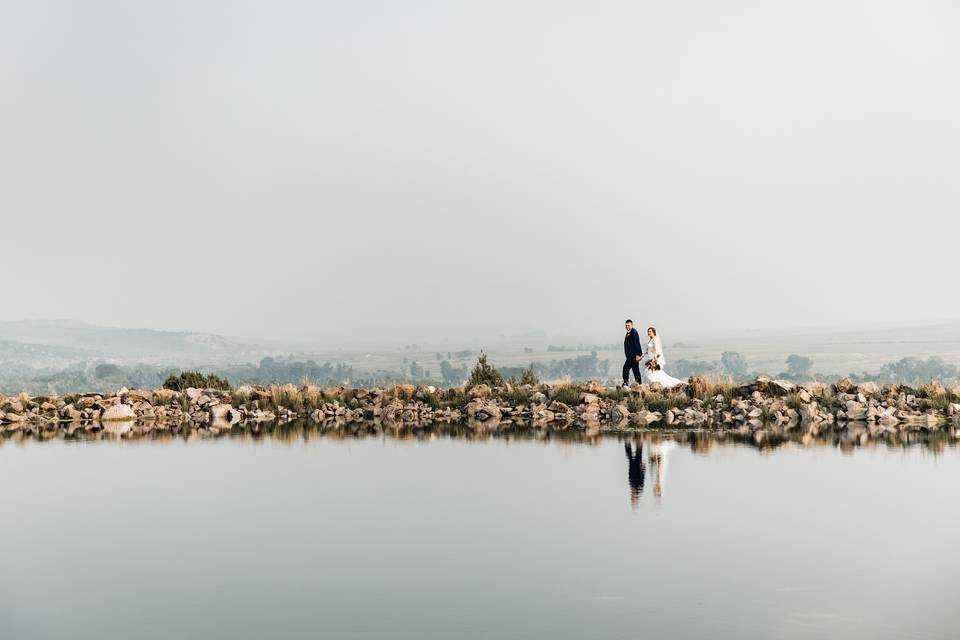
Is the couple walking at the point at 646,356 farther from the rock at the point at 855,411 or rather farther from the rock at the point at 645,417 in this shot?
the rock at the point at 855,411

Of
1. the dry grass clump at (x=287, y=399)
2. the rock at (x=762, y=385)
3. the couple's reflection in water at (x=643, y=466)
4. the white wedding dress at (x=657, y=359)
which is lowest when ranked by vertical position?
the couple's reflection in water at (x=643, y=466)

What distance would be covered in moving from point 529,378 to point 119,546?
25471 millimetres

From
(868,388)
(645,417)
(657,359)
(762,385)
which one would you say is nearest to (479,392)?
(657,359)

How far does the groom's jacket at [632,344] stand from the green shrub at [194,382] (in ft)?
48.2

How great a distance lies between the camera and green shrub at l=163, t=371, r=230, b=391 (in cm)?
3872

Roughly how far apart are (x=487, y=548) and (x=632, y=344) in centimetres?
2059

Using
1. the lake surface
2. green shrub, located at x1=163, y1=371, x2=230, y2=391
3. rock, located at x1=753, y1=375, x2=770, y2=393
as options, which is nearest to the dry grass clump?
green shrub, located at x1=163, y1=371, x2=230, y2=391

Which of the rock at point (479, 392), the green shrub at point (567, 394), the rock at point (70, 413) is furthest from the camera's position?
the rock at point (479, 392)

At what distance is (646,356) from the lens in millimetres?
32531

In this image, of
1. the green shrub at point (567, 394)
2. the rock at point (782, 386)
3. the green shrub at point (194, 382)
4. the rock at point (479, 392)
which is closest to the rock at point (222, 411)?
the green shrub at point (194, 382)

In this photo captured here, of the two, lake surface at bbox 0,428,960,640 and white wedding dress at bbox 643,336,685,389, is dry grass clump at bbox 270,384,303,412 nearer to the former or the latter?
white wedding dress at bbox 643,336,685,389

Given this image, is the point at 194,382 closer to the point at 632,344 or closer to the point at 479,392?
the point at 479,392

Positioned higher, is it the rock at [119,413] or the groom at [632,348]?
the groom at [632,348]

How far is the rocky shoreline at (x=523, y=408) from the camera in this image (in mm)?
28734
